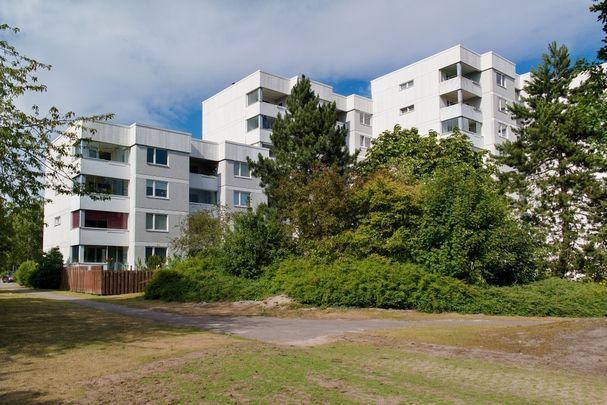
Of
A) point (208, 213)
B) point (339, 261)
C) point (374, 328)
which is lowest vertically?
point (374, 328)

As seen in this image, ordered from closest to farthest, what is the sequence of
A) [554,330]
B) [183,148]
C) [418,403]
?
[418,403] < [554,330] < [183,148]

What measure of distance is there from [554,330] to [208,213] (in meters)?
27.3

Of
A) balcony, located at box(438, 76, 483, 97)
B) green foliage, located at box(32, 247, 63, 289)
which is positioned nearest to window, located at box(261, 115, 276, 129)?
balcony, located at box(438, 76, 483, 97)

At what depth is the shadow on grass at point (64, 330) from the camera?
12.0 meters

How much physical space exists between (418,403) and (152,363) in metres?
4.91

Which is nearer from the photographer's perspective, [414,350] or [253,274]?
[414,350]

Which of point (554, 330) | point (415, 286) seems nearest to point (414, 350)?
point (554, 330)

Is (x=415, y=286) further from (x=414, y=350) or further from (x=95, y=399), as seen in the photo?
(x=95, y=399)

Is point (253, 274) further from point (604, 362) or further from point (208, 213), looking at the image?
point (604, 362)

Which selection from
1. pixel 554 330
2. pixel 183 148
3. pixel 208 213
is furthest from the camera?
pixel 183 148

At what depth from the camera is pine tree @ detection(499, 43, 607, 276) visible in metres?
30.3

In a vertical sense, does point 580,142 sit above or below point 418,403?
above

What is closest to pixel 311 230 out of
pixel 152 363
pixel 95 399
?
pixel 152 363

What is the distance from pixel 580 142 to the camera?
105ft
